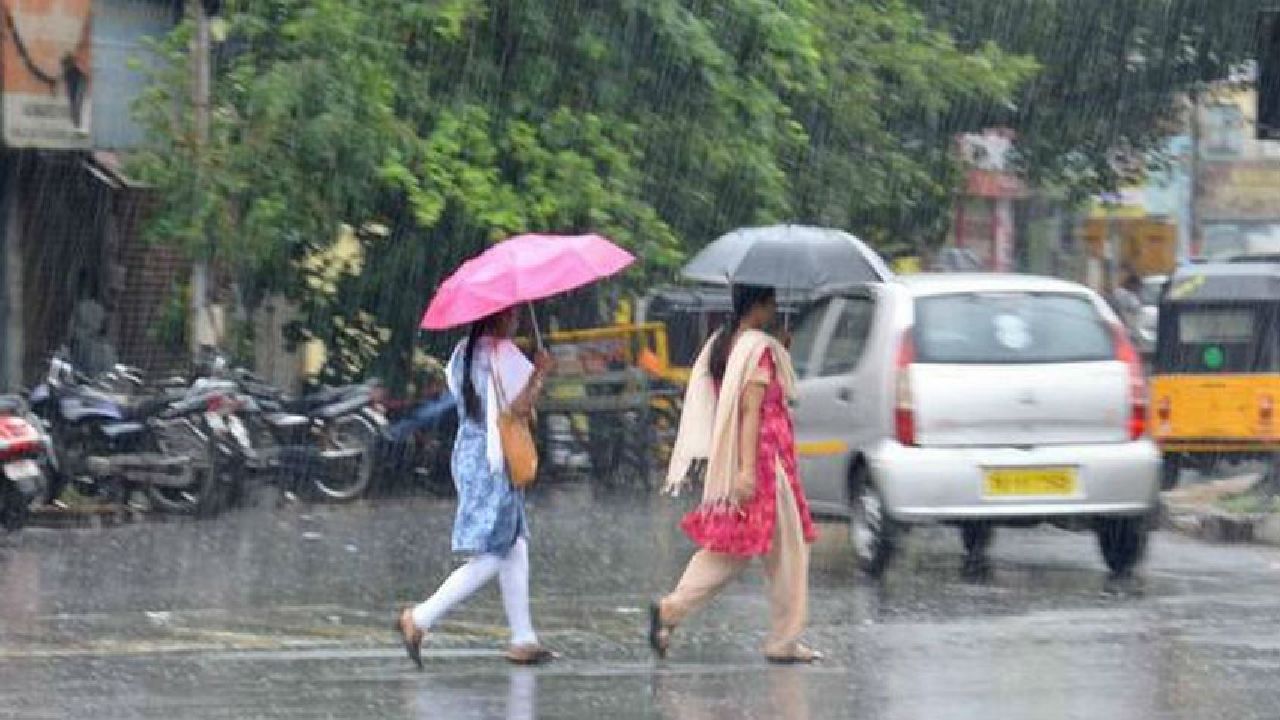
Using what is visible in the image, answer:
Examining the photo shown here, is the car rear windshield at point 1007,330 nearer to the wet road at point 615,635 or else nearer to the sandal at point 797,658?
the wet road at point 615,635

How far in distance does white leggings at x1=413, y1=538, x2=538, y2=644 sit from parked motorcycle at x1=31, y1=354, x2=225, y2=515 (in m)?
9.54

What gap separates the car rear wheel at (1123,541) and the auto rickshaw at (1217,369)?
260 inches

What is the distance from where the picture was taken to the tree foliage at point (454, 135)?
71.4 ft

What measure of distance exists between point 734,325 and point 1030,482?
140 inches

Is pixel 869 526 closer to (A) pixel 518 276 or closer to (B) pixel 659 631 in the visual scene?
(B) pixel 659 631

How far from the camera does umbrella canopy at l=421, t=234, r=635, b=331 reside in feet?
34.8

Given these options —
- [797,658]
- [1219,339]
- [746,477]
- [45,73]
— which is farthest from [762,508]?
[45,73]

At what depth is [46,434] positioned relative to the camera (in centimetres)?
1964

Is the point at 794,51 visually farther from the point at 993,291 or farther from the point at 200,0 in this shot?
the point at 993,291

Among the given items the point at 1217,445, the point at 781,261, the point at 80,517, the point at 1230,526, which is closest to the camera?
the point at 781,261

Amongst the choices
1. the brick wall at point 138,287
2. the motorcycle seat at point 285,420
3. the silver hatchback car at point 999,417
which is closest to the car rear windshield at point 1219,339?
the motorcycle seat at point 285,420

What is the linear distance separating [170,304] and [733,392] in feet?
46.4

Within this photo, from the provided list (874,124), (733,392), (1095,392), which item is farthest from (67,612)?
(874,124)

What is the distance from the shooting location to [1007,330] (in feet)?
47.0
